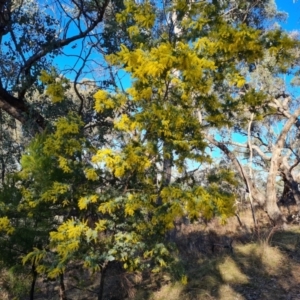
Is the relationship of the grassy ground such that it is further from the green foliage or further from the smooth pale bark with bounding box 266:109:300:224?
the green foliage

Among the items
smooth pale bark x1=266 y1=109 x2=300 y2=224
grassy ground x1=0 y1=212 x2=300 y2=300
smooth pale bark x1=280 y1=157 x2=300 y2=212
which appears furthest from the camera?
smooth pale bark x1=280 y1=157 x2=300 y2=212

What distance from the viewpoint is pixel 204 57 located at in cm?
352

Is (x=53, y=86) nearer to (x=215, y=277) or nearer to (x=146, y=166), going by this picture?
(x=146, y=166)

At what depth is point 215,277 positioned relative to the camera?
5.89m

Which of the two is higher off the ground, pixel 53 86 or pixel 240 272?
pixel 53 86

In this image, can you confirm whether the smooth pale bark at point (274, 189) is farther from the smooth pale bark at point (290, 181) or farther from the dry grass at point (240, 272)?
the smooth pale bark at point (290, 181)

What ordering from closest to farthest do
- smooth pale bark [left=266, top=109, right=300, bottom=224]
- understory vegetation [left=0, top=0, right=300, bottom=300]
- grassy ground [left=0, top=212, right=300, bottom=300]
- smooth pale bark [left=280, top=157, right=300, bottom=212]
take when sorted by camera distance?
understory vegetation [left=0, top=0, right=300, bottom=300] → grassy ground [left=0, top=212, right=300, bottom=300] → smooth pale bark [left=266, top=109, right=300, bottom=224] → smooth pale bark [left=280, top=157, right=300, bottom=212]

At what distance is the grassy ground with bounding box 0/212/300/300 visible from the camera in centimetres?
533

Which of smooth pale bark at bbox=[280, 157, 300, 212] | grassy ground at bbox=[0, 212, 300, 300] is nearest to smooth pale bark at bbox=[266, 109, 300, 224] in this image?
grassy ground at bbox=[0, 212, 300, 300]

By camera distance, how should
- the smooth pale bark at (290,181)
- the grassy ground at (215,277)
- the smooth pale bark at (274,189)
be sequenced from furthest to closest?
the smooth pale bark at (290,181), the smooth pale bark at (274,189), the grassy ground at (215,277)

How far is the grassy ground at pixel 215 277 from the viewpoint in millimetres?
5328

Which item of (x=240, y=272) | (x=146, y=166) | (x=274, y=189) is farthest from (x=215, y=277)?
(x=274, y=189)

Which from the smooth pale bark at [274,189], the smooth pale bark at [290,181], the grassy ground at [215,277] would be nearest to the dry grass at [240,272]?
the grassy ground at [215,277]

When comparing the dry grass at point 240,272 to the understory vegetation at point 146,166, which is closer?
the understory vegetation at point 146,166
